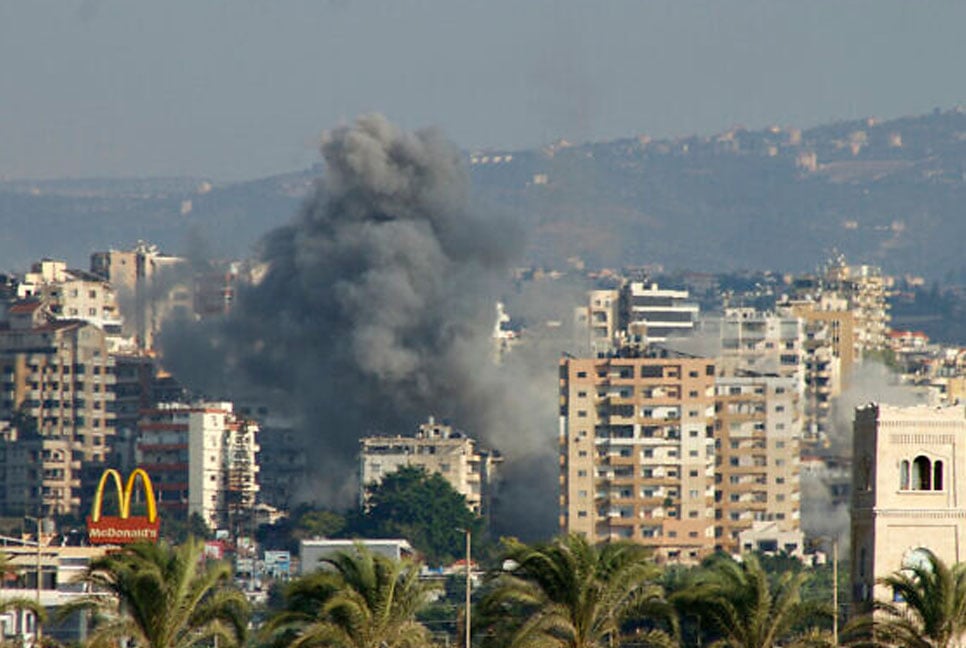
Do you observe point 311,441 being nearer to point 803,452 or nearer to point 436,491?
point 436,491

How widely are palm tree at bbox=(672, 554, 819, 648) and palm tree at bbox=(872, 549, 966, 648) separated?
→ 2180 mm

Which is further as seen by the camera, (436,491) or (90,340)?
(90,340)

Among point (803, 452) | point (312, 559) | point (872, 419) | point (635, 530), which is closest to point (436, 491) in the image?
point (635, 530)

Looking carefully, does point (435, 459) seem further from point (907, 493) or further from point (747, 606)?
point (747, 606)

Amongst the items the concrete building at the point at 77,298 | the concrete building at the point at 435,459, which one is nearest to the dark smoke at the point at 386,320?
the concrete building at the point at 435,459

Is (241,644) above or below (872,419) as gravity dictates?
below

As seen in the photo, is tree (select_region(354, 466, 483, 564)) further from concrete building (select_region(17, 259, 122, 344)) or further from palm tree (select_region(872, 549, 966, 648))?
palm tree (select_region(872, 549, 966, 648))

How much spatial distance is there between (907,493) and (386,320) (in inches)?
3907

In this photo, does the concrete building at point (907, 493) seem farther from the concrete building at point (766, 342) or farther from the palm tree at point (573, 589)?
the concrete building at point (766, 342)

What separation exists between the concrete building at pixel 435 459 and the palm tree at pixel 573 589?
337 ft

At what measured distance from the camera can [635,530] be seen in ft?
498

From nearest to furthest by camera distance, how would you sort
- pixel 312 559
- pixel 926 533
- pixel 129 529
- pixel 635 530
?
pixel 926 533 → pixel 129 529 → pixel 312 559 → pixel 635 530

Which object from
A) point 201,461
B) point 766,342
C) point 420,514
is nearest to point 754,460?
point 420,514

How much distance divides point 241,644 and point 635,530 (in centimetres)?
9746
